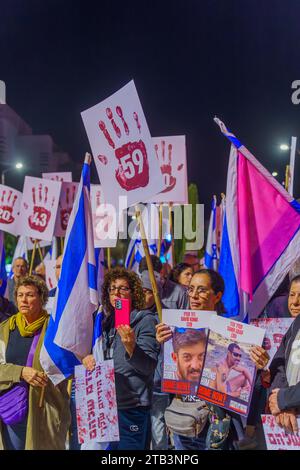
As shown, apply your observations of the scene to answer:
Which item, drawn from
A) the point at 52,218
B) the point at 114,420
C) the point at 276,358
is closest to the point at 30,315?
the point at 114,420

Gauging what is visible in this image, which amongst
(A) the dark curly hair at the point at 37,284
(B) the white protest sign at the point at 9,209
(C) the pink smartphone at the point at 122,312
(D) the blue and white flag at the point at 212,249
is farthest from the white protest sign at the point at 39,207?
(C) the pink smartphone at the point at 122,312

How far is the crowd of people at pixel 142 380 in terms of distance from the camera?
3650 millimetres

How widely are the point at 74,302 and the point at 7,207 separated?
17.5 feet

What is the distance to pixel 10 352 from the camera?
4633 millimetres

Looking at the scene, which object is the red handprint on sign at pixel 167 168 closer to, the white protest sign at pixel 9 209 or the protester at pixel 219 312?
the white protest sign at pixel 9 209

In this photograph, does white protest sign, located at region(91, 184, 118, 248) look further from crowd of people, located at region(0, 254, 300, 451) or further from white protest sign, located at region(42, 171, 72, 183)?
crowd of people, located at region(0, 254, 300, 451)

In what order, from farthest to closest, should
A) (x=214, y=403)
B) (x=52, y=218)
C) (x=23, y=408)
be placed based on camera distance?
(x=52, y=218)
(x=23, y=408)
(x=214, y=403)

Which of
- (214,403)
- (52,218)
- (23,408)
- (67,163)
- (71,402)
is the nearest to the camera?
(214,403)

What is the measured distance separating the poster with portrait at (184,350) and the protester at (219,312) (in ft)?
0.20

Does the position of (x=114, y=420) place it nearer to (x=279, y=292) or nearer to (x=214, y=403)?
(x=214, y=403)

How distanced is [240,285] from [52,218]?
5115 millimetres

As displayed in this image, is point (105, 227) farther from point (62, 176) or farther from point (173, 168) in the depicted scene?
point (62, 176)

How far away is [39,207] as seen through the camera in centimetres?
910

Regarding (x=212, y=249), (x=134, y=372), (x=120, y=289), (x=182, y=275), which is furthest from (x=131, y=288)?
(x=212, y=249)
